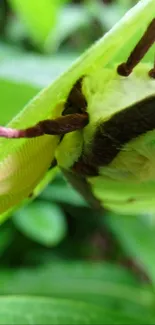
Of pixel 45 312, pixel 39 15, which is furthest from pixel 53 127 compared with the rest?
pixel 39 15

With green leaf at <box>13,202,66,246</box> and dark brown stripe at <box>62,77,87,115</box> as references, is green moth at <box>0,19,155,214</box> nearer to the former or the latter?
dark brown stripe at <box>62,77,87,115</box>

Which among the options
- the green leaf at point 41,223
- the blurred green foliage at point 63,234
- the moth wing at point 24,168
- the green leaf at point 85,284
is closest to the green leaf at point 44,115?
the moth wing at point 24,168

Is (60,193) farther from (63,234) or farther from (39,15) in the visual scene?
(39,15)

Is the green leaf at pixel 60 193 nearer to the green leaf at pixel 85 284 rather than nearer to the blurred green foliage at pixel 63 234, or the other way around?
the blurred green foliage at pixel 63 234

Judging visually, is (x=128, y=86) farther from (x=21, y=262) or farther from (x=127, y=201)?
(x=21, y=262)

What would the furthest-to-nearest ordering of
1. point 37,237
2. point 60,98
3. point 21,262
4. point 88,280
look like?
point 21,262, point 88,280, point 37,237, point 60,98

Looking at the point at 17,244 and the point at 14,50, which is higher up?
the point at 14,50

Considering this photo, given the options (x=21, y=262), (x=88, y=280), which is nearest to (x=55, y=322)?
(x=88, y=280)
